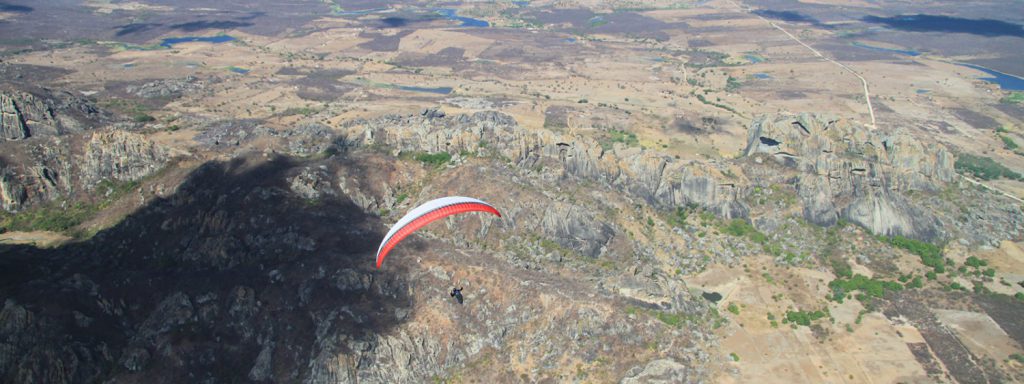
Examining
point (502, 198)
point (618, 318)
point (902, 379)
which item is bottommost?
point (902, 379)

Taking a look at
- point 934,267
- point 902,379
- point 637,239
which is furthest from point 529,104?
point 902,379

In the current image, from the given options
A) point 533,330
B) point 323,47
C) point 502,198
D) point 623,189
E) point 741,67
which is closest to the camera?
point 533,330

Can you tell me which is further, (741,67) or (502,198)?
(741,67)

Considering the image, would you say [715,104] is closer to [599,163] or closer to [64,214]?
[599,163]

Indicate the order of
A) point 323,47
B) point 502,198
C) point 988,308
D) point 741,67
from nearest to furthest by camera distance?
point 988,308, point 502,198, point 741,67, point 323,47

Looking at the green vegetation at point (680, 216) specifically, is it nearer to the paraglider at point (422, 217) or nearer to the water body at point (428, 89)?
the paraglider at point (422, 217)

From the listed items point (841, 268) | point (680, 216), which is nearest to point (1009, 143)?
point (841, 268)

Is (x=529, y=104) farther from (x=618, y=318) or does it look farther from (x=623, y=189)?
(x=618, y=318)

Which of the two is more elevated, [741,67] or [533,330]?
[741,67]
